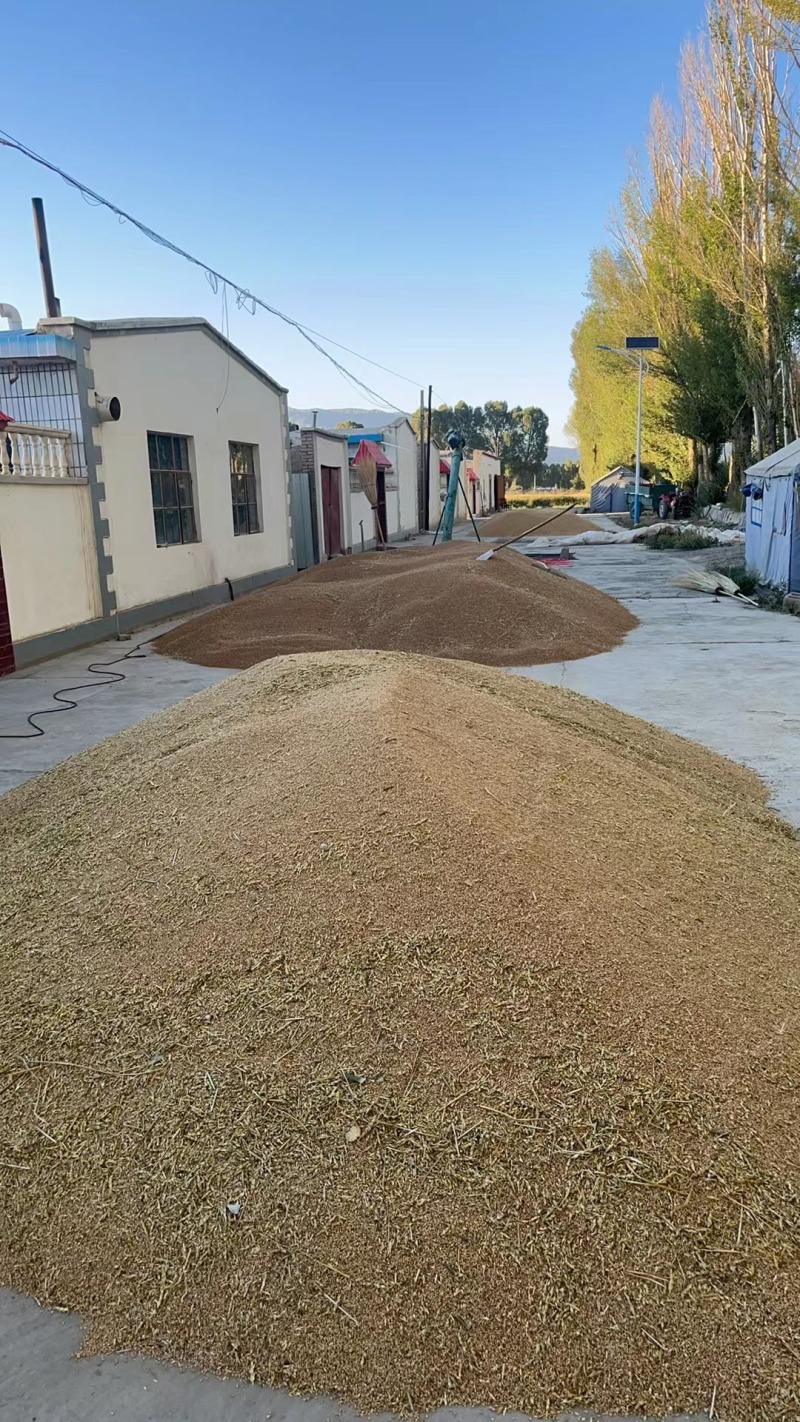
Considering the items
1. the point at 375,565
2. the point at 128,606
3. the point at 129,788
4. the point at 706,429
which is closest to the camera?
the point at 129,788

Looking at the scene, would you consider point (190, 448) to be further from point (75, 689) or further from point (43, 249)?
point (75, 689)

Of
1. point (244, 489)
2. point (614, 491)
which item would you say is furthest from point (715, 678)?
point (614, 491)

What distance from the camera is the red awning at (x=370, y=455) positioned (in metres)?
19.8

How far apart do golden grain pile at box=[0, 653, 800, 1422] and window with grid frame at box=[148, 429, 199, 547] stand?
315 inches

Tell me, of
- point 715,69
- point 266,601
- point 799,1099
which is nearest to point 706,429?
point 715,69

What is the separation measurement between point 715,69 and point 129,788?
22930 millimetres

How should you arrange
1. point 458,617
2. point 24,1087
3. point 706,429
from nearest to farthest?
point 24,1087 < point 458,617 < point 706,429

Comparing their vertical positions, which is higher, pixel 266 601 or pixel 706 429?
pixel 706 429

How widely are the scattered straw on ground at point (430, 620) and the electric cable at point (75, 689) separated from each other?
39 centimetres

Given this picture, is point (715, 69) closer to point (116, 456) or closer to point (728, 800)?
point (116, 456)

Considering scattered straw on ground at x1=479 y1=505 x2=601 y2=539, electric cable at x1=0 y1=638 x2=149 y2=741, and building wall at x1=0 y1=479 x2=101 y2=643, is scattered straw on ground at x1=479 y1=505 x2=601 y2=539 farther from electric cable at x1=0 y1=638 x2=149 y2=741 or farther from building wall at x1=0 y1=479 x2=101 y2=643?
electric cable at x1=0 y1=638 x2=149 y2=741

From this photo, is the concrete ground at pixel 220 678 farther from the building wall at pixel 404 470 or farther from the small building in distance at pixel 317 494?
the building wall at pixel 404 470

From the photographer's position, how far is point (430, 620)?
8.66 m

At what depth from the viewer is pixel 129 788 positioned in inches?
129
